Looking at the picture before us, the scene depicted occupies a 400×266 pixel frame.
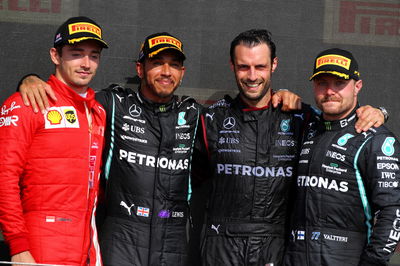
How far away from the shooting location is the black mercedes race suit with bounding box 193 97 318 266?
2643 mm

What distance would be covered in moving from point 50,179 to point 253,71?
1104 mm

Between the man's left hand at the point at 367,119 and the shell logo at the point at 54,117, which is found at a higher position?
the man's left hand at the point at 367,119

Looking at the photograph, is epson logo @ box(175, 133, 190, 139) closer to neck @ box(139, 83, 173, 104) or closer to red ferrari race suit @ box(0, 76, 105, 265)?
neck @ box(139, 83, 173, 104)

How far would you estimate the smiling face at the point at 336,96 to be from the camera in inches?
99.0

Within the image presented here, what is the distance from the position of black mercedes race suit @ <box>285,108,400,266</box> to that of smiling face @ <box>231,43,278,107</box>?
41cm

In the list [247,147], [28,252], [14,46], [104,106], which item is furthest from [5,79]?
[247,147]

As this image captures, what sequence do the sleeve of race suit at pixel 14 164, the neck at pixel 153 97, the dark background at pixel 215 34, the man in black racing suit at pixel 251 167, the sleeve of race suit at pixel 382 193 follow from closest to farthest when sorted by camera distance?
1. the sleeve of race suit at pixel 14 164
2. the sleeve of race suit at pixel 382 193
3. the man in black racing suit at pixel 251 167
4. the neck at pixel 153 97
5. the dark background at pixel 215 34

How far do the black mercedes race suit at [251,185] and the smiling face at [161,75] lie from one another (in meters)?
0.34

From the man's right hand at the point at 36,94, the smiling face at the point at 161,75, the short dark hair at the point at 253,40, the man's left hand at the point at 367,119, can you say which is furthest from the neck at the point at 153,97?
the man's left hand at the point at 367,119

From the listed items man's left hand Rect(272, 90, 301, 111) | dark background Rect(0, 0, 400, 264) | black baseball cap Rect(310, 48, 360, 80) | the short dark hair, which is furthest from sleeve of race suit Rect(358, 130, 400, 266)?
dark background Rect(0, 0, 400, 264)

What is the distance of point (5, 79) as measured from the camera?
3051 mm

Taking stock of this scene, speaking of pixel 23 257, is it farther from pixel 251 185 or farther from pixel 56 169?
pixel 251 185

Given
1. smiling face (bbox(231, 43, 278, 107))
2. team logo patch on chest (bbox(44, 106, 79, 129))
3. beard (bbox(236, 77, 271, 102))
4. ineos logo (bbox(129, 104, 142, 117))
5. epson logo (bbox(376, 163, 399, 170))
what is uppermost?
smiling face (bbox(231, 43, 278, 107))

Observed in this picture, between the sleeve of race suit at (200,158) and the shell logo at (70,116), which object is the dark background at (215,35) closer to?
the sleeve of race suit at (200,158)
